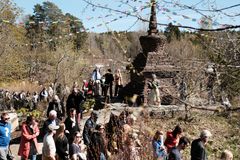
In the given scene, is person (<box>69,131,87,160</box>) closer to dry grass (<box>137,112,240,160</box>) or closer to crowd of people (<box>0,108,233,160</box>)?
crowd of people (<box>0,108,233,160</box>)

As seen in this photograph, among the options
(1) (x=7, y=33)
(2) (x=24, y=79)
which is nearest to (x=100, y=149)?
(1) (x=7, y=33)

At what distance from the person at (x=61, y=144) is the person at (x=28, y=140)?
134 centimetres

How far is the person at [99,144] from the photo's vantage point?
9211mm

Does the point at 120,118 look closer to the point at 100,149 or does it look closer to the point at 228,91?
the point at 100,149

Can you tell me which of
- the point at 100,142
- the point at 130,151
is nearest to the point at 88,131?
the point at 100,142

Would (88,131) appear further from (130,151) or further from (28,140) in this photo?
(130,151)

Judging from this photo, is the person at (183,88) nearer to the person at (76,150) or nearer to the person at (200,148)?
the person at (76,150)

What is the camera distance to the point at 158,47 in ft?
52.8

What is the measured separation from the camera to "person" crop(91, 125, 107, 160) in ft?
30.2

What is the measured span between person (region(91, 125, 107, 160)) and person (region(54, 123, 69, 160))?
0.58 m

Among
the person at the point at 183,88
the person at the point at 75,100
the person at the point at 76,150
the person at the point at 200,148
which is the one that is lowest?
the person at the point at 76,150

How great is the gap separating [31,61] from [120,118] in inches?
1649

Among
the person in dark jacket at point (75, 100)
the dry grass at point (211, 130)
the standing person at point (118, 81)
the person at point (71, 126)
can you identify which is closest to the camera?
the person at point (71, 126)

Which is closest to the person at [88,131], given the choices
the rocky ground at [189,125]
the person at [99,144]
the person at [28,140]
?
the person at [99,144]
